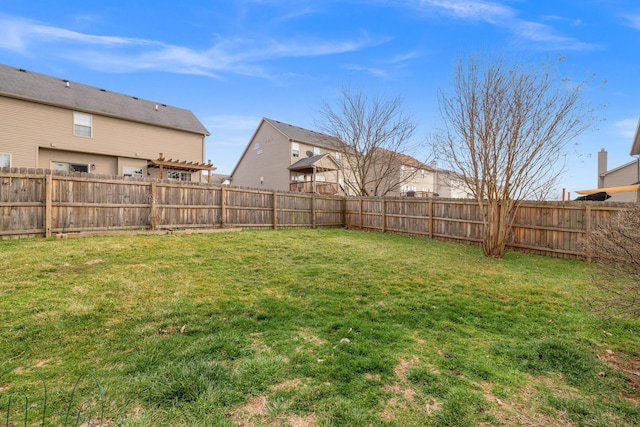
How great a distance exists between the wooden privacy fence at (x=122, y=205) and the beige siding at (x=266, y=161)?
→ 991 centimetres

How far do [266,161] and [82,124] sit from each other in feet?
39.6

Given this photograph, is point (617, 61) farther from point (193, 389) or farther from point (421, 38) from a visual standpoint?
point (193, 389)

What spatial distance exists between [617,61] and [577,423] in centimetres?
1078

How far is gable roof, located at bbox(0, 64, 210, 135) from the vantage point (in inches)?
499

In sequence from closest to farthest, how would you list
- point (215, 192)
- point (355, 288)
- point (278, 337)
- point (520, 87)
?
1. point (278, 337)
2. point (355, 288)
3. point (520, 87)
4. point (215, 192)

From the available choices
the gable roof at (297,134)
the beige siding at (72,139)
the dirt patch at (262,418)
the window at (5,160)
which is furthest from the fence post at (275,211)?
the window at (5,160)

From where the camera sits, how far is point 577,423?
1.87m

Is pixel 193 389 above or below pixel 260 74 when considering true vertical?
below

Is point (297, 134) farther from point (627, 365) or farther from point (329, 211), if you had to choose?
point (627, 365)

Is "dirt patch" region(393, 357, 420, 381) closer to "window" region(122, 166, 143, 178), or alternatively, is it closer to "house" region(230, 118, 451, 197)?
"house" region(230, 118, 451, 197)

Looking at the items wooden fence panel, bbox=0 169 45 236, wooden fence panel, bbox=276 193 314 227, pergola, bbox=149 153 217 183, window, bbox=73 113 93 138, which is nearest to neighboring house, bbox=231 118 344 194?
pergola, bbox=149 153 217 183

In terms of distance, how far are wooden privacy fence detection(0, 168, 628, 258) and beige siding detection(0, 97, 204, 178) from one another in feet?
25.9

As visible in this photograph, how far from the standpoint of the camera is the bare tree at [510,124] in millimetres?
7551

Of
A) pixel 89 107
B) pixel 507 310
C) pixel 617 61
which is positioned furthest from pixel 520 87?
pixel 89 107
